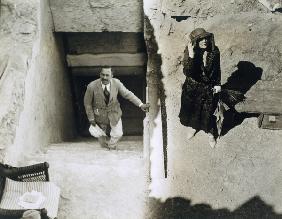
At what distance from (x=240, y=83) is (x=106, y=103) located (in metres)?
2.13

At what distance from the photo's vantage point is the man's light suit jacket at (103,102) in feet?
18.9

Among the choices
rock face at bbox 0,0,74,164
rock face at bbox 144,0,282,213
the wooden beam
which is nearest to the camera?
rock face at bbox 144,0,282,213

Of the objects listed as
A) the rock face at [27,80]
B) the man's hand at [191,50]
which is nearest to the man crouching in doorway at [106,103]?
the rock face at [27,80]

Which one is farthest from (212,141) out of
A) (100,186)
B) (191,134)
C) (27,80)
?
(27,80)

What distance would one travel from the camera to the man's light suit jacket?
5766mm

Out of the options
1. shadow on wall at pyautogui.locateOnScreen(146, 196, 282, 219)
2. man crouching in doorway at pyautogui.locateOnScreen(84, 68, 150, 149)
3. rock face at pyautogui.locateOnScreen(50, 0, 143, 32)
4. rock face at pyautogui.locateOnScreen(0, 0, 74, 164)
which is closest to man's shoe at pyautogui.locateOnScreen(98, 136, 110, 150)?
man crouching in doorway at pyautogui.locateOnScreen(84, 68, 150, 149)

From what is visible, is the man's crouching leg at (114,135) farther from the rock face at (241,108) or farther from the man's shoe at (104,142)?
the rock face at (241,108)

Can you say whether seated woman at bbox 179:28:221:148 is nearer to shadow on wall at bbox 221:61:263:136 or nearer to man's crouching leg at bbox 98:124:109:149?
shadow on wall at bbox 221:61:263:136

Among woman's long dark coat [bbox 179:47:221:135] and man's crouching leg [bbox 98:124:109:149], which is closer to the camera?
woman's long dark coat [bbox 179:47:221:135]

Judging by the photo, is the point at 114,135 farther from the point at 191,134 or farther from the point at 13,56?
the point at 13,56

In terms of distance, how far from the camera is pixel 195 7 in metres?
5.86

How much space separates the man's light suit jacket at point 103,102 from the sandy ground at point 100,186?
3.23 ft

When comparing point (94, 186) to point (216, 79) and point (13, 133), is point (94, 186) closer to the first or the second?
point (13, 133)

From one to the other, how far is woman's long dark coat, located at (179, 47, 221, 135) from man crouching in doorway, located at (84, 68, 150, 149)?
711 millimetres
